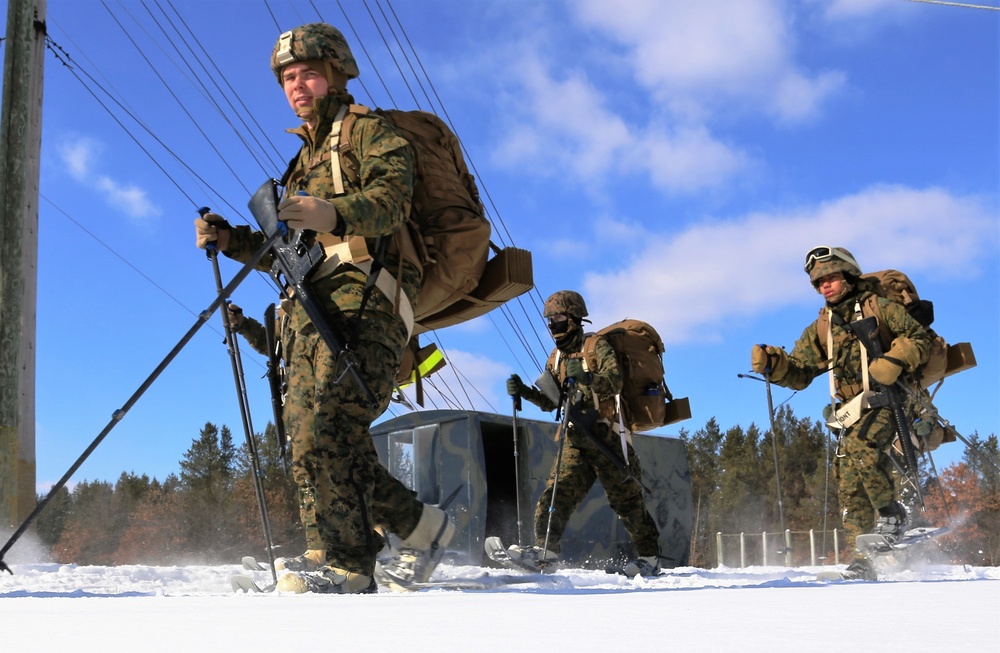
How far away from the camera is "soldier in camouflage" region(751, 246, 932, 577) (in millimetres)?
6656

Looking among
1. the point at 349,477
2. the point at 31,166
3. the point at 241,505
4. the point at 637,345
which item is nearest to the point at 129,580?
the point at 349,477

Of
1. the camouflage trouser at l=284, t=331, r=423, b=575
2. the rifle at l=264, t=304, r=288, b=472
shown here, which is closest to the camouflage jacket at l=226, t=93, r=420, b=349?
the camouflage trouser at l=284, t=331, r=423, b=575

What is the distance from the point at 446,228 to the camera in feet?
14.2

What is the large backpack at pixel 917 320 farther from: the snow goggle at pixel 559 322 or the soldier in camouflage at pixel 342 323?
the soldier in camouflage at pixel 342 323

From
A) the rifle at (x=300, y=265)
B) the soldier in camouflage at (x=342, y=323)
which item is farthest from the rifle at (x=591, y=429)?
the rifle at (x=300, y=265)

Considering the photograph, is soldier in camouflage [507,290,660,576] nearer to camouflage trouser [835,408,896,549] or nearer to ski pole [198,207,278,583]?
camouflage trouser [835,408,896,549]

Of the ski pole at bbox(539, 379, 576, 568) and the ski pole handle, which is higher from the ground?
the ski pole handle

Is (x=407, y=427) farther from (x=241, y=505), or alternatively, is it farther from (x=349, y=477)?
(x=241, y=505)

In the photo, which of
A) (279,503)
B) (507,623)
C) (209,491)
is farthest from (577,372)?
(209,491)

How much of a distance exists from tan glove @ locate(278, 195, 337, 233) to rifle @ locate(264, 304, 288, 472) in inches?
42.8

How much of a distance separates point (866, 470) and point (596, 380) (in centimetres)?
199

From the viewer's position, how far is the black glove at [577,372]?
751 centimetres

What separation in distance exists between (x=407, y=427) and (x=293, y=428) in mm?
6516

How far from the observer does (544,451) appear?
35.1 feet
